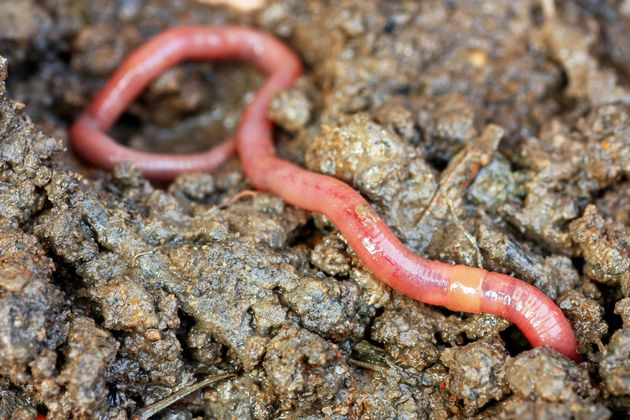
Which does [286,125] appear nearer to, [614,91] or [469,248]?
[469,248]

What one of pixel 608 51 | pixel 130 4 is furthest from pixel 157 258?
pixel 608 51

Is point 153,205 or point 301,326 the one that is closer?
point 301,326

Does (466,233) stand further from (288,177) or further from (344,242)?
(288,177)

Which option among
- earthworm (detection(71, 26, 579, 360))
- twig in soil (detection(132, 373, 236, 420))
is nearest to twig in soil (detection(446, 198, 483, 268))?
earthworm (detection(71, 26, 579, 360))

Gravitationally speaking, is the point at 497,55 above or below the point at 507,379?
above

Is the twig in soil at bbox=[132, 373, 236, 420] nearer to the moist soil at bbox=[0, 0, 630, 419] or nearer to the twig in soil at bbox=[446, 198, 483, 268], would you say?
the moist soil at bbox=[0, 0, 630, 419]

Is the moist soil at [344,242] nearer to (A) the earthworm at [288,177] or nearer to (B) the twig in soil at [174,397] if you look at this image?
(B) the twig in soil at [174,397]

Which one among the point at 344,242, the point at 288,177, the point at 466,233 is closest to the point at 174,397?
the point at 344,242

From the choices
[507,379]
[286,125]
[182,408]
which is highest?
[286,125]
